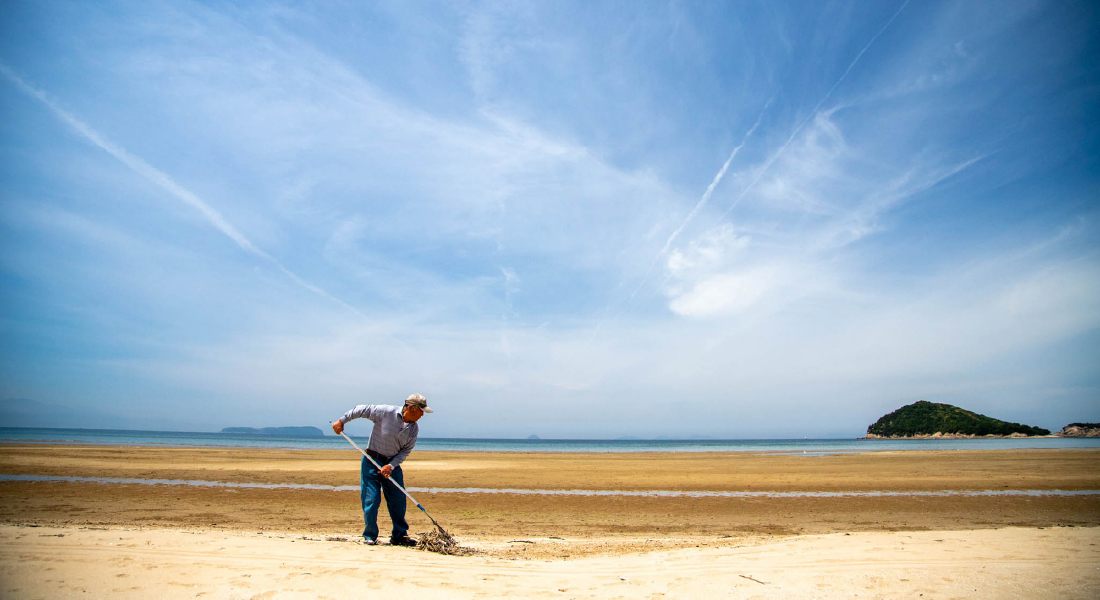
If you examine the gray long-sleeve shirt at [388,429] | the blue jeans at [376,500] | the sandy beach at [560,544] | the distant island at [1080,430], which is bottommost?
the distant island at [1080,430]

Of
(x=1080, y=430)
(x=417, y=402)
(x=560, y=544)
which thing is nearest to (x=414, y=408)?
(x=417, y=402)

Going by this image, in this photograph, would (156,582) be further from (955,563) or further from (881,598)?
(955,563)

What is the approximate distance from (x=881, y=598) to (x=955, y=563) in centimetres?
200

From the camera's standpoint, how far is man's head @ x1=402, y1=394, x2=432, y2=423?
6.82m

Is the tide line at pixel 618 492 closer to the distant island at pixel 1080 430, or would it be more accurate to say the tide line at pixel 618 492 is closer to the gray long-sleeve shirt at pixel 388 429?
the gray long-sleeve shirt at pixel 388 429

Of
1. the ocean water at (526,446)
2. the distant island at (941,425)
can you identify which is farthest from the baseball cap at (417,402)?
the distant island at (941,425)

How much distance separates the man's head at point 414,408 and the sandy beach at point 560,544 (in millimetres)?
1670

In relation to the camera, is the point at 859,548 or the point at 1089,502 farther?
the point at 1089,502

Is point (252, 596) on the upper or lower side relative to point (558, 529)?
upper

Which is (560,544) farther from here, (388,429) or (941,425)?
(941,425)

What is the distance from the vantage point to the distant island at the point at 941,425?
104 meters

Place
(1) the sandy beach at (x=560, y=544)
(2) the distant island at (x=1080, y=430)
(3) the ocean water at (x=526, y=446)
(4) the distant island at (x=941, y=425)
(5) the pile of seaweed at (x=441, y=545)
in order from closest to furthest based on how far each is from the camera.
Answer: (1) the sandy beach at (x=560, y=544) < (5) the pile of seaweed at (x=441, y=545) < (3) the ocean water at (x=526, y=446) < (4) the distant island at (x=941, y=425) < (2) the distant island at (x=1080, y=430)

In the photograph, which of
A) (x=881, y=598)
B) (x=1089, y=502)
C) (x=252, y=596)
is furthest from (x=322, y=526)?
(x=1089, y=502)

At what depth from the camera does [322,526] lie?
9.09 metres
